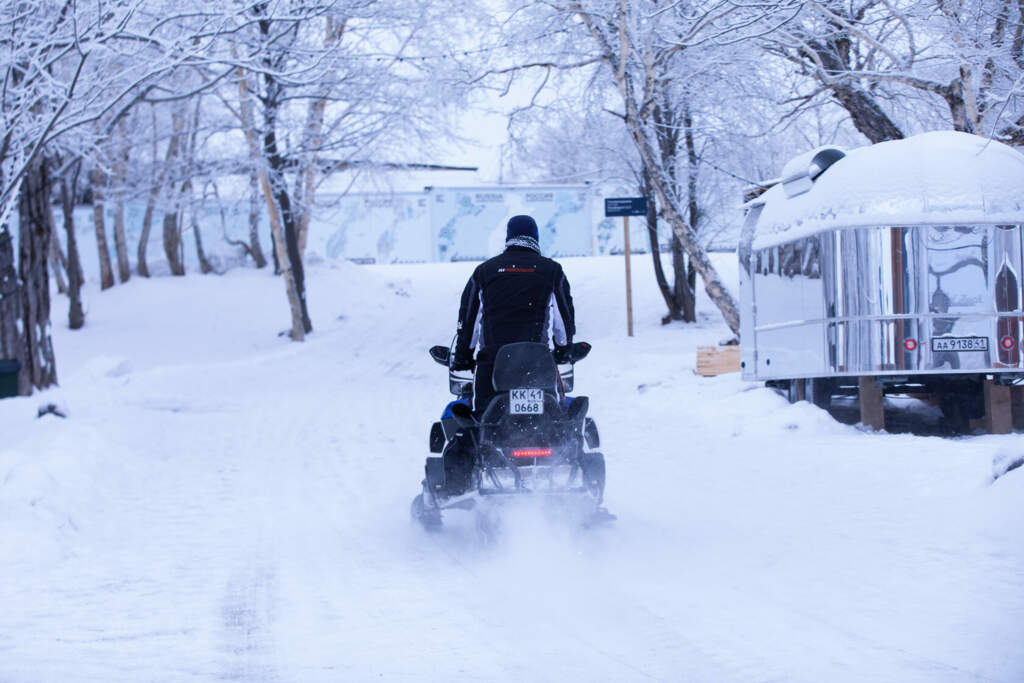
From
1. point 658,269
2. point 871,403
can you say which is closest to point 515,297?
point 871,403

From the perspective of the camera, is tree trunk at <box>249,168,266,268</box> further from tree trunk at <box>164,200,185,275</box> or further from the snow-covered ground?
the snow-covered ground

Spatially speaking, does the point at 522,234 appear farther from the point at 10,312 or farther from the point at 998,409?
the point at 10,312

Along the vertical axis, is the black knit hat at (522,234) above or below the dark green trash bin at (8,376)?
above

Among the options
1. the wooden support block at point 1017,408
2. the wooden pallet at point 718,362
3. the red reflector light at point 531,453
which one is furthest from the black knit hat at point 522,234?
the wooden pallet at point 718,362

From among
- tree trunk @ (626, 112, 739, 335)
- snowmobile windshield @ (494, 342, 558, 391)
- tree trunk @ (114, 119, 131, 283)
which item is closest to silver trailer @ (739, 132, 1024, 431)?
tree trunk @ (626, 112, 739, 335)

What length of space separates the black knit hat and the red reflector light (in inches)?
49.0

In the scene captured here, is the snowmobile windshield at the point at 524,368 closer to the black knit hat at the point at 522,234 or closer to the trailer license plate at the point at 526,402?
the trailer license plate at the point at 526,402

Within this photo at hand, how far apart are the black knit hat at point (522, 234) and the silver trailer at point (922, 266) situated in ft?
17.6

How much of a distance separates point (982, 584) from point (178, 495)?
6.10 metres

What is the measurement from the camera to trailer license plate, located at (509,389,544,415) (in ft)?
18.8

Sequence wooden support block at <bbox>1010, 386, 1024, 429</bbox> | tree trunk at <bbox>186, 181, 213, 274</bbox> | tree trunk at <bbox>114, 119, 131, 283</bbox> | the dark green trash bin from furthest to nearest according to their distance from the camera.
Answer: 1. tree trunk at <bbox>186, 181, 213, 274</bbox>
2. tree trunk at <bbox>114, 119, 131, 283</bbox>
3. the dark green trash bin
4. wooden support block at <bbox>1010, 386, 1024, 429</bbox>

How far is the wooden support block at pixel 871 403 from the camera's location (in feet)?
35.3

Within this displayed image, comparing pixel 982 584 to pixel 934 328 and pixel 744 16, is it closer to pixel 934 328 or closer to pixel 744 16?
pixel 934 328

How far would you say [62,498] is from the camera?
7.53 m
